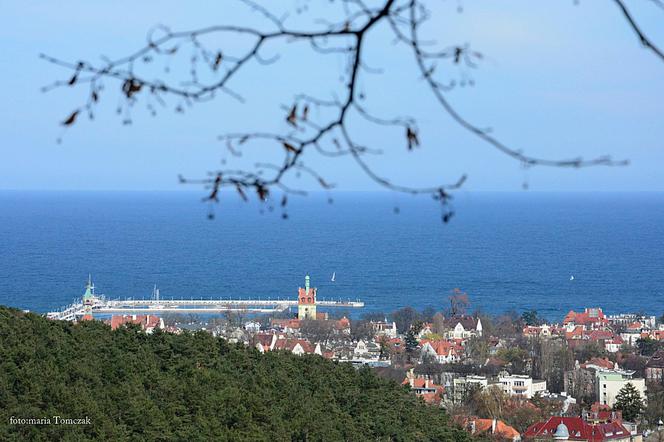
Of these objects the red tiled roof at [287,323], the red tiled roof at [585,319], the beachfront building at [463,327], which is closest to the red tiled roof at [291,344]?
the red tiled roof at [287,323]

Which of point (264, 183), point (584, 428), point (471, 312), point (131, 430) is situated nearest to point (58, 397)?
point (131, 430)

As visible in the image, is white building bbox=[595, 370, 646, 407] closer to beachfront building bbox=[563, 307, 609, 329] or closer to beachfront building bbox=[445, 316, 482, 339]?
beachfront building bbox=[445, 316, 482, 339]

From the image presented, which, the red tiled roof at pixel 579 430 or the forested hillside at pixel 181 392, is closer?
the forested hillside at pixel 181 392

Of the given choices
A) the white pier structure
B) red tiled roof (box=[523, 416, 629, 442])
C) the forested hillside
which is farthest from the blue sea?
the forested hillside

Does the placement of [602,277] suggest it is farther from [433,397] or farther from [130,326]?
[130,326]

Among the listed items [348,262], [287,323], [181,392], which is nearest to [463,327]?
[287,323]

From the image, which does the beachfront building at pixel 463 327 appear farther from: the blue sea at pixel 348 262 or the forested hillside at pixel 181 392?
the forested hillside at pixel 181 392

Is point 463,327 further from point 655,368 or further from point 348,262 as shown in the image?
point 348,262
